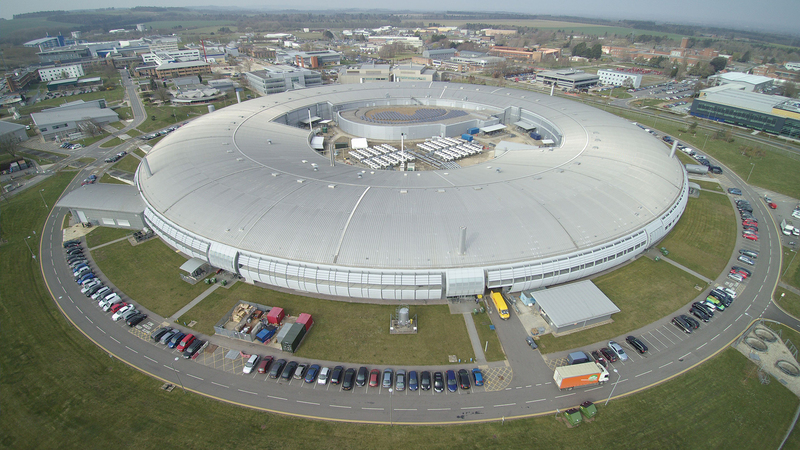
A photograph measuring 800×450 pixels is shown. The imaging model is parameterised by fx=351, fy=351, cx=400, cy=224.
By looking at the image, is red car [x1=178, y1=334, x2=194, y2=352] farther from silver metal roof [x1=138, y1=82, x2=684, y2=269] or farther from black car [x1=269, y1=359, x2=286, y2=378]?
silver metal roof [x1=138, y1=82, x2=684, y2=269]

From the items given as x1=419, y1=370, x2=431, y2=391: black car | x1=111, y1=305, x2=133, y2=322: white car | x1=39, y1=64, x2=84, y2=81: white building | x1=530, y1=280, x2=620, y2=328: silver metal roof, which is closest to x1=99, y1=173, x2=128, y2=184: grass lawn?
x1=111, y1=305, x2=133, y2=322: white car

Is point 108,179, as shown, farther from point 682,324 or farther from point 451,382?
point 682,324

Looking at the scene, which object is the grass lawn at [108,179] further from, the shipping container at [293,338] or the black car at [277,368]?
the black car at [277,368]

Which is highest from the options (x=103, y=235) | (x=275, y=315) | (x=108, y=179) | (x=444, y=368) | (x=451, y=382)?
(x=108, y=179)

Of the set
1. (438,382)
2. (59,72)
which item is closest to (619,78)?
(438,382)

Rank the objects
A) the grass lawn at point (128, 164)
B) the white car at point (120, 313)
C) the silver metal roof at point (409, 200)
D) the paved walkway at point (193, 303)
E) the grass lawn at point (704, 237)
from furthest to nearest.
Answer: the grass lawn at point (128, 164) → the grass lawn at point (704, 237) → the silver metal roof at point (409, 200) → the paved walkway at point (193, 303) → the white car at point (120, 313)

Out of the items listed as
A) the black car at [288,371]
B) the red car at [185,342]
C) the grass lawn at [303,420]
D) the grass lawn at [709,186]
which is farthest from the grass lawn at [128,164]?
the grass lawn at [709,186]

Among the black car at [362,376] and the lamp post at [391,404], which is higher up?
the black car at [362,376]
